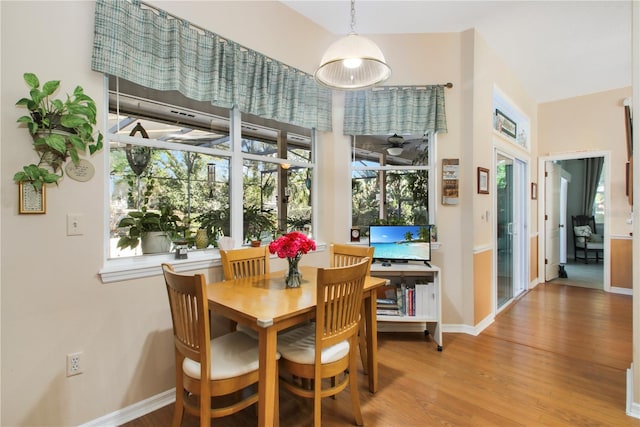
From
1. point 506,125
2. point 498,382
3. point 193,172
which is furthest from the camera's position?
point 506,125

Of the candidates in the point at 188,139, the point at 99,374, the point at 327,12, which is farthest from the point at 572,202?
the point at 99,374

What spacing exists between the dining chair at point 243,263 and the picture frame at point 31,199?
1.05 metres

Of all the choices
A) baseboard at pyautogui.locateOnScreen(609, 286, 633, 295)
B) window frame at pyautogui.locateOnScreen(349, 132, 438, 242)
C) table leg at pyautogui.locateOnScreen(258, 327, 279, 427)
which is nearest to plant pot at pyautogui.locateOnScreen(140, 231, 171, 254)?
table leg at pyautogui.locateOnScreen(258, 327, 279, 427)

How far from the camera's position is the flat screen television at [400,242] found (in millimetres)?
3061

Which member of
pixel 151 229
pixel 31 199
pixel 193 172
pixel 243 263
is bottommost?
pixel 243 263

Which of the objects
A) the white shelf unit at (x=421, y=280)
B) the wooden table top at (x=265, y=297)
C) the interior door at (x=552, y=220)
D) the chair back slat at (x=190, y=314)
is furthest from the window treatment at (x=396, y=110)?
the interior door at (x=552, y=220)

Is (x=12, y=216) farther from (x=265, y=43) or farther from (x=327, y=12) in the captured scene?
(x=327, y=12)

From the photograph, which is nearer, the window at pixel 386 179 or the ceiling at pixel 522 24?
the ceiling at pixel 522 24

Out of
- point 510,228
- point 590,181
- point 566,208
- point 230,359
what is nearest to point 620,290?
point 510,228

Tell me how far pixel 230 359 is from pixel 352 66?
1900 mm

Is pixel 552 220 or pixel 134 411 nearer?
pixel 134 411

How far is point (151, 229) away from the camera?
2.20 meters

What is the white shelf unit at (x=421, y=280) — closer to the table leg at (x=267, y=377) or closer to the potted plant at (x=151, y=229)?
the table leg at (x=267, y=377)

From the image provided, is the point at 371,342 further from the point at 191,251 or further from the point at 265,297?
the point at 191,251
